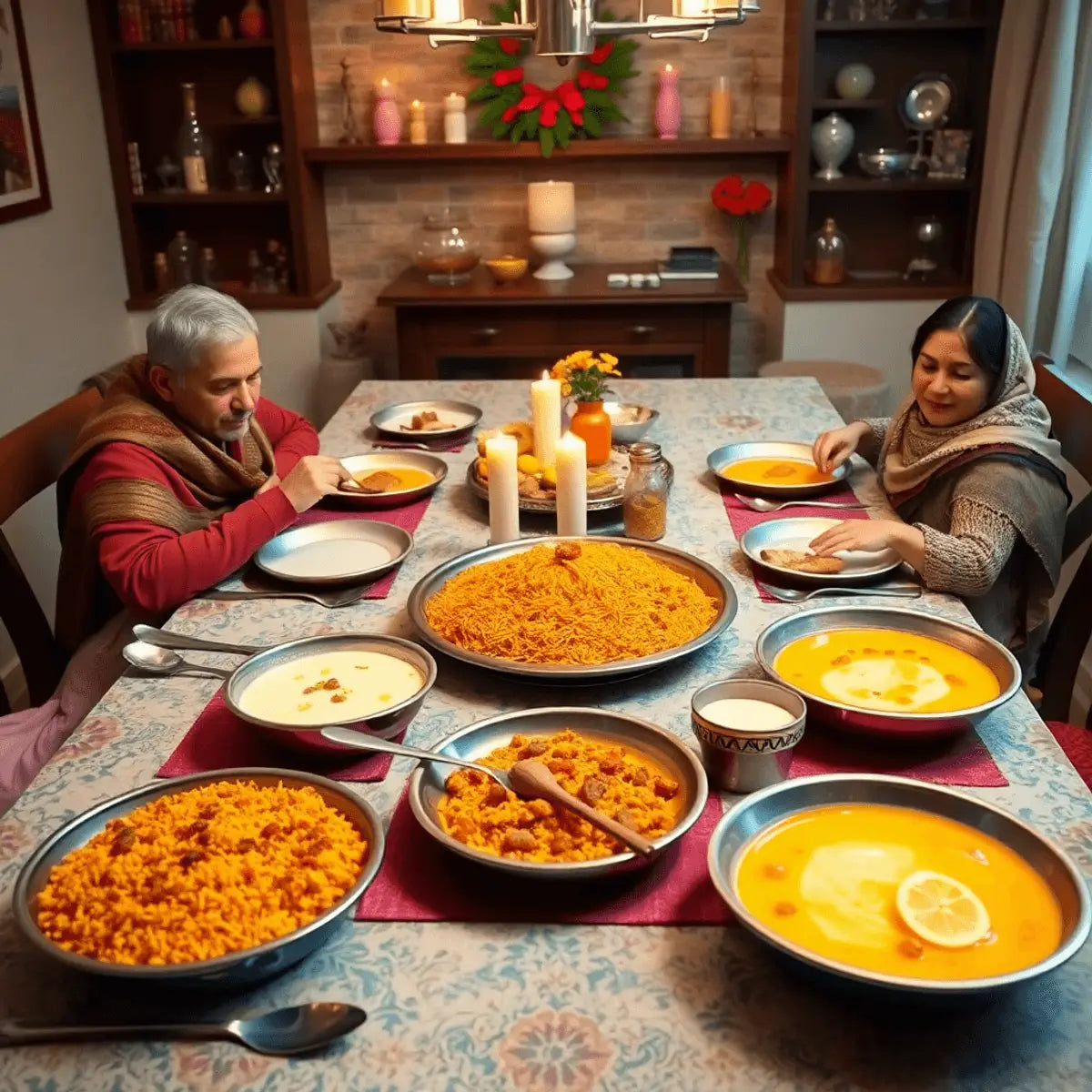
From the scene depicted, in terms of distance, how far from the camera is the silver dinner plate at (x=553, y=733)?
3.35ft

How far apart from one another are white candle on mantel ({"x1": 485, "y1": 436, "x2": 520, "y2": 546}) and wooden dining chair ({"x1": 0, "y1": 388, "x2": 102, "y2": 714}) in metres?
0.81

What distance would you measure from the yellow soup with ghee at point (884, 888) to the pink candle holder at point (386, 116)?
12.3 ft

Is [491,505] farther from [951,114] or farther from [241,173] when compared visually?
[951,114]

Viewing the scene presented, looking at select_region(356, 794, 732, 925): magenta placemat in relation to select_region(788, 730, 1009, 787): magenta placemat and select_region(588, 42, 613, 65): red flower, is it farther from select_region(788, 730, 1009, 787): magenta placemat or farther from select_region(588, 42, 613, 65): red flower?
select_region(588, 42, 613, 65): red flower

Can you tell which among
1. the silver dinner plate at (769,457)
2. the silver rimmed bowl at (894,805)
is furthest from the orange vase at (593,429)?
the silver rimmed bowl at (894,805)

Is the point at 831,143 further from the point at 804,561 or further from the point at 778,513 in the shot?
the point at 804,561

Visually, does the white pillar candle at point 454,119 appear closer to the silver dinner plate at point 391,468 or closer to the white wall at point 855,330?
the white wall at point 855,330

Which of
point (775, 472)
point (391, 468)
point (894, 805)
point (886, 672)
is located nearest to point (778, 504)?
point (775, 472)

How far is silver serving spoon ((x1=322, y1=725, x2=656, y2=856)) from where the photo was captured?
3.41 feet

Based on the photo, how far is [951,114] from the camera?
4195 mm

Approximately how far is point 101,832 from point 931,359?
5.05 ft

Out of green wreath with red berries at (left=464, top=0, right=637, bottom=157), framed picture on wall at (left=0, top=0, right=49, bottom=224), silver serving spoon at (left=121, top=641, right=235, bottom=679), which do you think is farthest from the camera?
green wreath with red berries at (left=464, top=0, right=637, bottom=157)

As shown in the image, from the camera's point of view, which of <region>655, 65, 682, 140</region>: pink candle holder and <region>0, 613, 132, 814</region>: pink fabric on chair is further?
<region>655, 65, 682, 140</region>: pink candle holder

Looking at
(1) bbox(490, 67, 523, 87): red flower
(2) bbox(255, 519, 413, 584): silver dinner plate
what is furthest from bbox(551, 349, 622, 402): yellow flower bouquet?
(1) bbox(490, 67, 523, 87): red flower
